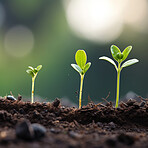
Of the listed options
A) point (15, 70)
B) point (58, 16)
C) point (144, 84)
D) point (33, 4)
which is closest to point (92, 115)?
point (144, 84)

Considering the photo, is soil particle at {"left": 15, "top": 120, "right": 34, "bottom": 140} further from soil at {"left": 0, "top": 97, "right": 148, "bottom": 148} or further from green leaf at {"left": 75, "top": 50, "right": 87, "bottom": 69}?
green leaf at {"left": 75, "top": 50, "right": 87, "bottom": 69}

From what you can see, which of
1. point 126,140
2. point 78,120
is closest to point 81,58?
point 78,120

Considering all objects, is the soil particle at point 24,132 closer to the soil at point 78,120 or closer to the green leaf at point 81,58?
the soil at point 78,120

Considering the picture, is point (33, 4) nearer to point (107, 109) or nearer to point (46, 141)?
point (107, 109)

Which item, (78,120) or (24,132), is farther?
(78,120)

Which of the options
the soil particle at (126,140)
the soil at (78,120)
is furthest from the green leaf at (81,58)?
the soil particle at (126,140)

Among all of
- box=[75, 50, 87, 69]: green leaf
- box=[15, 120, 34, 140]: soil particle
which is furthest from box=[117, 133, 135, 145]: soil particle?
box=[75, 50, 87, 69]: green leaf

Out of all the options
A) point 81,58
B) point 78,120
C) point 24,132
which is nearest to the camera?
point 24,132

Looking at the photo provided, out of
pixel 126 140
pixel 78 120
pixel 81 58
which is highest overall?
pixel 81 58

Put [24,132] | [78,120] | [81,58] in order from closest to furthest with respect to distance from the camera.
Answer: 1. [24,132]
2. [78,120]
3. [81,58]

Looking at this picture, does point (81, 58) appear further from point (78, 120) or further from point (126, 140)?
point (126, 140)

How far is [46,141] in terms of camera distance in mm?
706

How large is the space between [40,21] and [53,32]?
16.3 inches

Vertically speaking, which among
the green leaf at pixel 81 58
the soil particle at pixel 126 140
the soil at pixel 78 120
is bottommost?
the soil at pixel 78 120
